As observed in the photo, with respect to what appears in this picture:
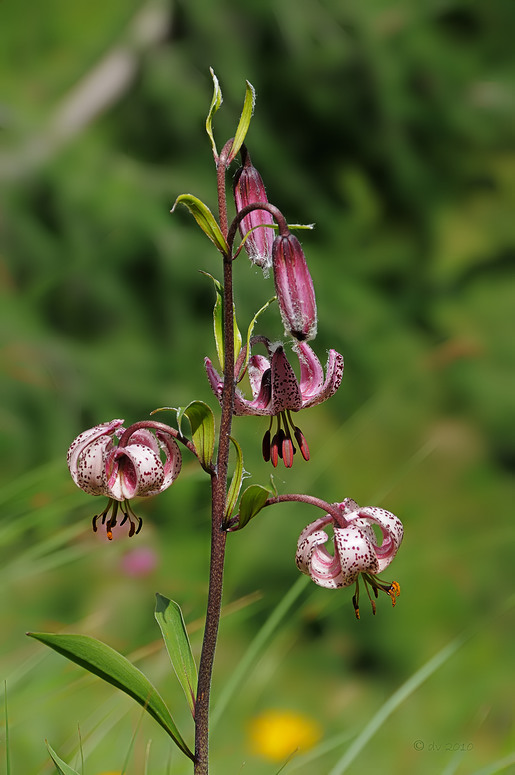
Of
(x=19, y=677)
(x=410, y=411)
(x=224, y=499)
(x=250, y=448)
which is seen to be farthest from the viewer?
(x=410, y=411)

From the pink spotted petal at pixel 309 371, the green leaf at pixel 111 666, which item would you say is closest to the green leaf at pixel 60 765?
the green leaf at pixel 111 666

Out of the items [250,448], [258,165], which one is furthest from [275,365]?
[258,165]

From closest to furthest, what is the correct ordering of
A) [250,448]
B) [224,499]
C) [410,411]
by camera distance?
[224,499] < [250,448] < [410,411]

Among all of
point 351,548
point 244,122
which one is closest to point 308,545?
point 351,548

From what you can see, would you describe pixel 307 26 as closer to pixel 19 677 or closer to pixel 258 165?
pixel 258 165

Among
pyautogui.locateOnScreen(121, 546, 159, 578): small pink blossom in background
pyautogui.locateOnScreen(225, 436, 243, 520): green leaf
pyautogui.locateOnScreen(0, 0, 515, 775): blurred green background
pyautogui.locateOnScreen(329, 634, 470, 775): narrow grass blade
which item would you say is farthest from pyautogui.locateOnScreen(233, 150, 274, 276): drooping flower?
pyautogui.locateOnScreen(121, 546, 159, 578): small pink blossom in background

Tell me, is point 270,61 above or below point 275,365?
above

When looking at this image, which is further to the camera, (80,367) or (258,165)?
(258,165)
